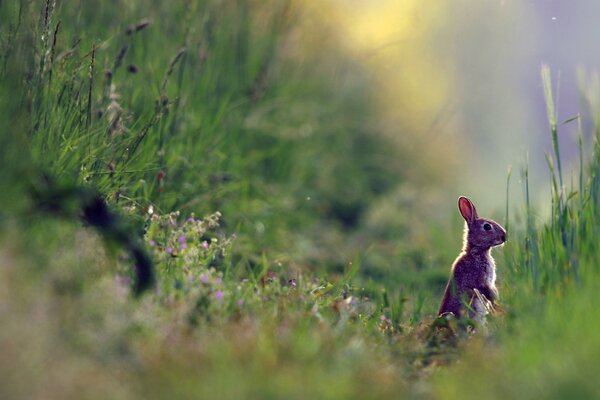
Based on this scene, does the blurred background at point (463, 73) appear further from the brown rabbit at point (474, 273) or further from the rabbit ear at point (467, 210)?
the brown rabbit at point (474, 273)

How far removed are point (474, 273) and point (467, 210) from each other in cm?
59

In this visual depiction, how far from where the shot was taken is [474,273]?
576cm

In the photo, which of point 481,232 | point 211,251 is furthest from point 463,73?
point 211,251

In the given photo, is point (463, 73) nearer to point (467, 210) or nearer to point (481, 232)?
point (467, 210)

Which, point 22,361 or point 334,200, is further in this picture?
point 334,200

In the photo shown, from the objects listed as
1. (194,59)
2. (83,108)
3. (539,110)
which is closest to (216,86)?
(194,59)

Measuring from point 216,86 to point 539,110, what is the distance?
688 cm

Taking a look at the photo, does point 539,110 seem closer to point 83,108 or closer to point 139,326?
point 83,108

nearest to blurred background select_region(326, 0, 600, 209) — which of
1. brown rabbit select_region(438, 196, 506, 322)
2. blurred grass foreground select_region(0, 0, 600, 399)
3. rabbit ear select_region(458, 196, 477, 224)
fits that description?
blurred grass foreground select_region(0, 0, 600, 399)

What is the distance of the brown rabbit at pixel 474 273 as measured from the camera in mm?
5301

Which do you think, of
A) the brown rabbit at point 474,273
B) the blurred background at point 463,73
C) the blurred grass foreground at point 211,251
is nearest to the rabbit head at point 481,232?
the brown rabbit at point 474,273

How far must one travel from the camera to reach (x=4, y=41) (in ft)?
15.9

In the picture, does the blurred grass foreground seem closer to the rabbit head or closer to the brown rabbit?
the brown rabbit

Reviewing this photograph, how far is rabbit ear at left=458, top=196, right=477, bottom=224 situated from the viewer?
6.20 metres
